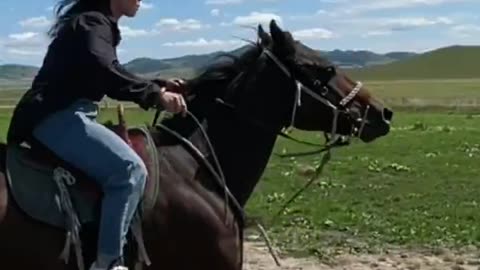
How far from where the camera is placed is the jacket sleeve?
18.7 feet

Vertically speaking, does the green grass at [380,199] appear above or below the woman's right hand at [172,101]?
below

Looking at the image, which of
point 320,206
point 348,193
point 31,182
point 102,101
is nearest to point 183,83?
point 102,101

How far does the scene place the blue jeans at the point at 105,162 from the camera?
579 cm

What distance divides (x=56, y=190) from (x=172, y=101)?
0.91 m

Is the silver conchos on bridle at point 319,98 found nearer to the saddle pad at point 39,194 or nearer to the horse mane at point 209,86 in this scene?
the horse mane at point 209,86

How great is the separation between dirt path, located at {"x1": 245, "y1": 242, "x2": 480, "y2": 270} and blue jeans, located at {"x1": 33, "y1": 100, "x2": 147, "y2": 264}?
238 inches

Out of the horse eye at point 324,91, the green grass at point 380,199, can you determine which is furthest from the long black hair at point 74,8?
the green grass at point 380,199

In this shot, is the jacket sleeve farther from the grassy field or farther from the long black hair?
the grassy field

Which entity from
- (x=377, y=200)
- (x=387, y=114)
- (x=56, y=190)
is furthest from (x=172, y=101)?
(x=377, y=200)

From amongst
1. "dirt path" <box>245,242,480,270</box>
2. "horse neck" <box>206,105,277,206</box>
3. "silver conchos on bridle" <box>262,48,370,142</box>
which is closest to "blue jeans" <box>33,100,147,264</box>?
"horse neck" <box>206,105,277,206</box>

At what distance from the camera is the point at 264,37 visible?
21.9 ft

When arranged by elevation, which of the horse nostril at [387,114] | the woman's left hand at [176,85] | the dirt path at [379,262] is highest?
the woman's left hand at [176,85]

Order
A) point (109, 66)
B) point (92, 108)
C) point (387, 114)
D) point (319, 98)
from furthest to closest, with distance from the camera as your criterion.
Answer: point (387, 114), point (319, 98), point (92, 108), point (109, 66)

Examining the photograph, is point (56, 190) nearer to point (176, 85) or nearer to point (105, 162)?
point (105, 162)
